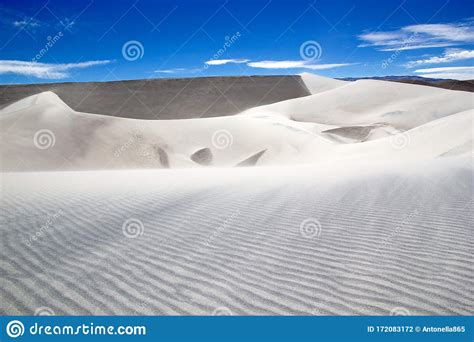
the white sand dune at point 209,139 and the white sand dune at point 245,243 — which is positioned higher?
the white sand dune at point 209,139

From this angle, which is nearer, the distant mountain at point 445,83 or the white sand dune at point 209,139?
the white sand dune at point 209,139

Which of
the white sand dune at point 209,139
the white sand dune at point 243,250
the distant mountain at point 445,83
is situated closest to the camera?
the white sand dune at point 243,250

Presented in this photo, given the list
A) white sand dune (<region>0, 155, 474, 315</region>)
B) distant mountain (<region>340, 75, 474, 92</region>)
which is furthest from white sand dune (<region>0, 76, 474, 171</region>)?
distant mountain (<region>340, 75, 474, 92</region>)

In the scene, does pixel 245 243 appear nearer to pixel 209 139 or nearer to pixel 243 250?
pixel 243 250

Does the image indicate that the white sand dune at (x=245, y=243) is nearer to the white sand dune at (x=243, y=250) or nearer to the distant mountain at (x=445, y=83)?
the white sand dune at (x=243, y=250)

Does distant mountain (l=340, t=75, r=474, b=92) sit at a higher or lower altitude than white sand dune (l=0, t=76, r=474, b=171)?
higher

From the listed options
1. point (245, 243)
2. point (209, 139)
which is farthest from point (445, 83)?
point (245, 243)

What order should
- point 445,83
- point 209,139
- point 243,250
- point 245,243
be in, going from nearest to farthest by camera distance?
point 243,250 → point 245,243 → point 209,139 → point 445,83

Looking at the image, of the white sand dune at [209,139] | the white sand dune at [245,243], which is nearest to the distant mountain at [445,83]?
the white sand dune at [209,139]

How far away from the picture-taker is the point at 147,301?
372 cm

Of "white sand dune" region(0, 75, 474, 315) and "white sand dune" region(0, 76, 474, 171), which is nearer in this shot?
"white sand dune" region(0, 75, 474, 315)

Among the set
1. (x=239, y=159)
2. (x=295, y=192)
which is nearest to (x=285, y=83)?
(x=239, y=159)

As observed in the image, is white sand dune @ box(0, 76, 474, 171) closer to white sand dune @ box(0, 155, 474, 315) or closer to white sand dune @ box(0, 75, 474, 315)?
white sand dune @ box(0, 75, 474, 315)
